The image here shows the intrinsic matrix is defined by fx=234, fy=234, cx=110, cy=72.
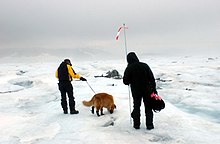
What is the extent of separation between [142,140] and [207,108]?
5031 mm

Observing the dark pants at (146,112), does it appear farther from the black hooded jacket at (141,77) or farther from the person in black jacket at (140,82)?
the black hooded jacket at (141,77)

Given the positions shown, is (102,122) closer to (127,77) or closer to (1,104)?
(127,77)

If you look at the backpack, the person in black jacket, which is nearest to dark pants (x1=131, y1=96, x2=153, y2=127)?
the person in black jacket

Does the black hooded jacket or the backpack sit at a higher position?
the black hooded jacket

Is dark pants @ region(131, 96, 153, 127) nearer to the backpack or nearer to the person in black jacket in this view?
the person in black jacket

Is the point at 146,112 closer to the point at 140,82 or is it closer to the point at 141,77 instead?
the point at 140,82

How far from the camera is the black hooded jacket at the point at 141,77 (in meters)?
5.17

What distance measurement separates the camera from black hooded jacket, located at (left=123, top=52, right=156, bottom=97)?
204 inches

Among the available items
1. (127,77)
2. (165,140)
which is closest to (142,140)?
(165,140)

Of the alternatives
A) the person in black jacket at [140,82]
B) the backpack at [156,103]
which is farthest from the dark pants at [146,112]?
the backpack at [156,103]

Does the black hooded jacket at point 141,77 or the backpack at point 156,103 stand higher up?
the black hooded jacket at point 141,77

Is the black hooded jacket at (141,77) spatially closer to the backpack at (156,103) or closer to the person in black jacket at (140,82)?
the person in black jacket at (140,82)

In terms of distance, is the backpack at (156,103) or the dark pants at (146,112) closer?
the backpack at (156,103)

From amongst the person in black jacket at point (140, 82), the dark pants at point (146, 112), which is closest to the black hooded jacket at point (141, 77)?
the person in black jacket at point (140, 82)
